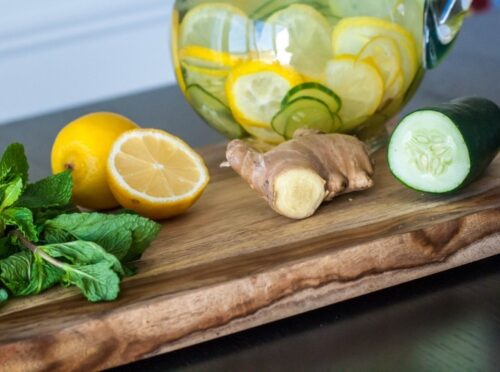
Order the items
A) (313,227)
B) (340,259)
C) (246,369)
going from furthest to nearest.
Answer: (313,227) → (340,259) → (246,369)

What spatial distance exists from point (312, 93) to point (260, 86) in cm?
→ 7

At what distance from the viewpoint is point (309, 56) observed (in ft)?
4.08

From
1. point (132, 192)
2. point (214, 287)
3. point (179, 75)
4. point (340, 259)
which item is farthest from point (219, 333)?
point (179, 75)

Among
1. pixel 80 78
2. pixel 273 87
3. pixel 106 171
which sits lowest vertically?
pixel 80 78

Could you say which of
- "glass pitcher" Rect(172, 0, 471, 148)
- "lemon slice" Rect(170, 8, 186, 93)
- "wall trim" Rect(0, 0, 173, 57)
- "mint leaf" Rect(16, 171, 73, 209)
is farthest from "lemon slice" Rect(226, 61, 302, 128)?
"wall trim" Rect(0, 0, 173, 57)

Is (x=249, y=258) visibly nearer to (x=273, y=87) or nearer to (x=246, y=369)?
(x=246, y=369)

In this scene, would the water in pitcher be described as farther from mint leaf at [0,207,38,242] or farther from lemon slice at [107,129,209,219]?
mint leaf at [0,207,38,242]

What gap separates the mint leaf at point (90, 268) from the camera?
950mm

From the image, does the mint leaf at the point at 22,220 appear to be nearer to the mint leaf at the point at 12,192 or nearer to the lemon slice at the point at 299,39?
the mint leaf at the point at 12,192

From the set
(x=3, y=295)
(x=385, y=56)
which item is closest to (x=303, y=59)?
(x=385, y=56)

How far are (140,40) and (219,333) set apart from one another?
237 centimetres

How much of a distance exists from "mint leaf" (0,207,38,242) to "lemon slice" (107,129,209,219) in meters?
0.20

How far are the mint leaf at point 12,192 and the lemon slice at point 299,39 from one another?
37cm

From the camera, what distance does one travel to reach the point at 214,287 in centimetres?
96
